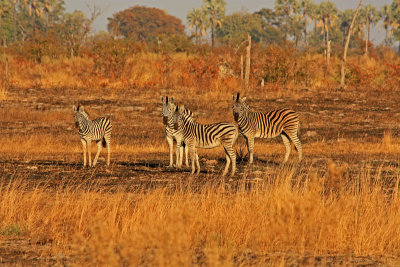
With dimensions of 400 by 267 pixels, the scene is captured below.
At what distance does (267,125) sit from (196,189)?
18.1ft

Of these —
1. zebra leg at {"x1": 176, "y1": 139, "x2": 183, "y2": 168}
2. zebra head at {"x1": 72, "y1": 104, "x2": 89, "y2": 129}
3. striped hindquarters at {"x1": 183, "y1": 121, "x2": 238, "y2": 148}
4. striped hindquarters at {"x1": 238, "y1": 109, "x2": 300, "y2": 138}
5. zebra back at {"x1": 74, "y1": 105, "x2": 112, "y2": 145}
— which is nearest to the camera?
striped hindquarters at {"x1": 183, "y1": 121, "x2": 238, "y2": 148}

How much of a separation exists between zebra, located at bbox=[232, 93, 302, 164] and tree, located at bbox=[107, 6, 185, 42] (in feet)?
238

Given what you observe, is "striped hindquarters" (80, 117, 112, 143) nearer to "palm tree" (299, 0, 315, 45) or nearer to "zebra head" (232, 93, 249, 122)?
"zebra head" (232, 93, 249, 122)

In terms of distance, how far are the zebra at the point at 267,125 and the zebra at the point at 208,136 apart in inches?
85.2

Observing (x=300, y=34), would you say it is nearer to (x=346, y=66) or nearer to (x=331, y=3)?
(x=331, y=3)

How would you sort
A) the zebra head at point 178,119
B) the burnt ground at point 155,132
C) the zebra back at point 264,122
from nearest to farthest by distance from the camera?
the burnt ground at point 155,132
the zebra head at point 178,119
the zebra back at point 264,122

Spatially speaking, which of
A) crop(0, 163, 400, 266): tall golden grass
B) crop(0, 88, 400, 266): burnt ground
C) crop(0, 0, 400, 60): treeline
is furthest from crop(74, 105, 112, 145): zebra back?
crop(0, 0, 400, 60): treeline

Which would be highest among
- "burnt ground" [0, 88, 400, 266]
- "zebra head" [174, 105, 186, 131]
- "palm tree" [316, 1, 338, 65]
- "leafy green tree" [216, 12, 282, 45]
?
"palm tree" [316, 1, 338, 65]

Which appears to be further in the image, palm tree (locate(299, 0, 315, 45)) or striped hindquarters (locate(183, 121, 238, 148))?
palm tree (locate(299, 0, 315, 45))

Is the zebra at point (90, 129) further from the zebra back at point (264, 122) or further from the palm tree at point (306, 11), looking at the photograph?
the palm tree at point (306, 11)

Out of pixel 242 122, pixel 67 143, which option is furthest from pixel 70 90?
pixel 242 122

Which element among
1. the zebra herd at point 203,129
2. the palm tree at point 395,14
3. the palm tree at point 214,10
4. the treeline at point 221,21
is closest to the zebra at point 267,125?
the zebra herd at point 203,129

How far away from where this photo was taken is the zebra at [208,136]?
46.5ft

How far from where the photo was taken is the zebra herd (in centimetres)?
1423
